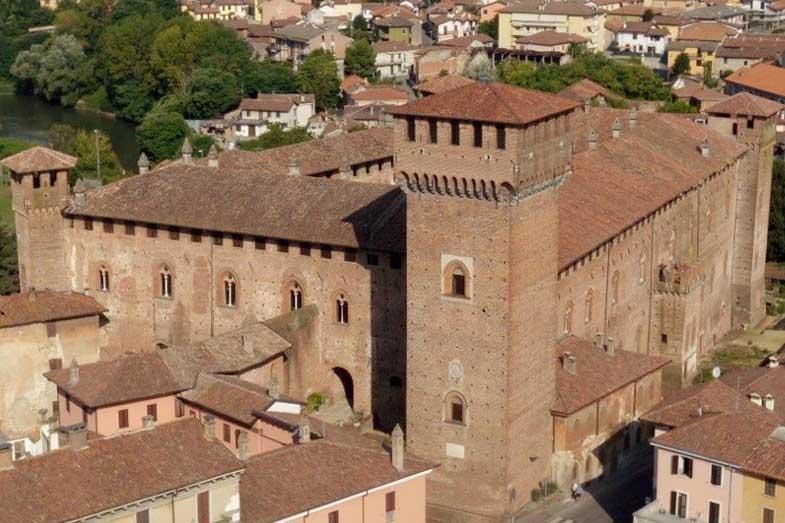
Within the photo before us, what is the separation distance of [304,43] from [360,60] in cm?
505

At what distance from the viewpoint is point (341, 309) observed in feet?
153

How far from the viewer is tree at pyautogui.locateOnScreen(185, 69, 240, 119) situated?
→ 10419cm

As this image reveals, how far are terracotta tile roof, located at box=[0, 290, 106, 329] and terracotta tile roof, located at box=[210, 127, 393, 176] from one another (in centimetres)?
928

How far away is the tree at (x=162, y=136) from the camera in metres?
94.6

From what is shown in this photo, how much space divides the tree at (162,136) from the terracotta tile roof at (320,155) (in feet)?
110

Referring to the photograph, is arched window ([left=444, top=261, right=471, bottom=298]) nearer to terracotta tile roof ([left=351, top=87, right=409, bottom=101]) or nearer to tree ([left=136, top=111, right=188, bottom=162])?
tree ([left=136, top=111, right=188, bottom=162])

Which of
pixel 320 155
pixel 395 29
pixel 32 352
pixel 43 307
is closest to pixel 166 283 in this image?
pixel 43 307

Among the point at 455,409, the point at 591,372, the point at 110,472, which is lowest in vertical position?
the point at 591,372

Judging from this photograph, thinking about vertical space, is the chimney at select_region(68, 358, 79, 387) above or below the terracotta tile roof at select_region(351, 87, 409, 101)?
above

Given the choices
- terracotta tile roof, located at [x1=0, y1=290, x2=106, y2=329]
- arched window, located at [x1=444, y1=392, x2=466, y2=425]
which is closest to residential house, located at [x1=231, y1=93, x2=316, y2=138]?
terracotta tile roof, located at [x1=0, y1=290, x2=106, y2=329]

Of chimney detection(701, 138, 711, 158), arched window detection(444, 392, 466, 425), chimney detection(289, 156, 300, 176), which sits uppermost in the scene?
chimney detection(289, 156, 300, 176)

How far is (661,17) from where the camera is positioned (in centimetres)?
12719

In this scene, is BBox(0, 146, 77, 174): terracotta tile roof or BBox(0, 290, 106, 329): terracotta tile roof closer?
BBox(0, 290, 106, 329): terracotta tile roof

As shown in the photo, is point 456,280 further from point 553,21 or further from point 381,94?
point 553,21
